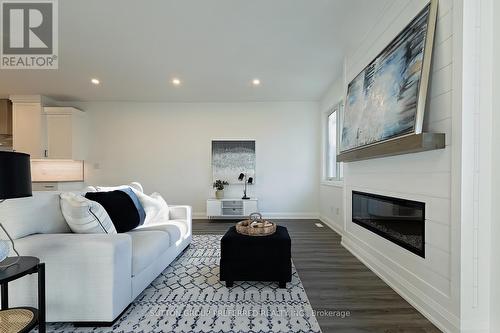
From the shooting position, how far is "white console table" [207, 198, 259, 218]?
207 inches

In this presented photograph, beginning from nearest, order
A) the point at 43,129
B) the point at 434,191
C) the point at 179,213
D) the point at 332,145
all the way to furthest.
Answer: the point at 434,191 → the point at 179,213 → the point at 332,145 → the point at 43,129

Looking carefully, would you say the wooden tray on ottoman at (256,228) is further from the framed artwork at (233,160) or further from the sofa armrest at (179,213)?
the framed artwork at (233,160)

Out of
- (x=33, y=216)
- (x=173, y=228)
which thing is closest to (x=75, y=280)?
(x=33, y=216)

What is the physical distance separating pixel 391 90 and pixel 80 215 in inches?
110

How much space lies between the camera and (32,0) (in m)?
2.51

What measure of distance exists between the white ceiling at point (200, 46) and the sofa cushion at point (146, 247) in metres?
2.28

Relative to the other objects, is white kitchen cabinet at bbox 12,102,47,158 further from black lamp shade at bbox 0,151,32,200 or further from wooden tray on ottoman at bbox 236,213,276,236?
wooden tray on ottoman at bbox 236,213,276,236

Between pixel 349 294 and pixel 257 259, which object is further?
pixel 257 259

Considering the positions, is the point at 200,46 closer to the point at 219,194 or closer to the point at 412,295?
the point at 219,194

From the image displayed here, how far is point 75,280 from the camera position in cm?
164

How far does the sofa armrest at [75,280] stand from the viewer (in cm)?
164

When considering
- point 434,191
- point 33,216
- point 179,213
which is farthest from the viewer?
point 179,213

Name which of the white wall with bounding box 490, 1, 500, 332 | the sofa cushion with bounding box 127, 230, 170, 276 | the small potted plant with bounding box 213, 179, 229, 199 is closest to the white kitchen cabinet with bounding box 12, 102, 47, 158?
the small potted plant with bounding box 213, 179, 229, 199

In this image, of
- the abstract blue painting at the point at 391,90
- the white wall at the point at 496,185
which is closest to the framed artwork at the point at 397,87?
the abstract blue painting at the point at 391,90
